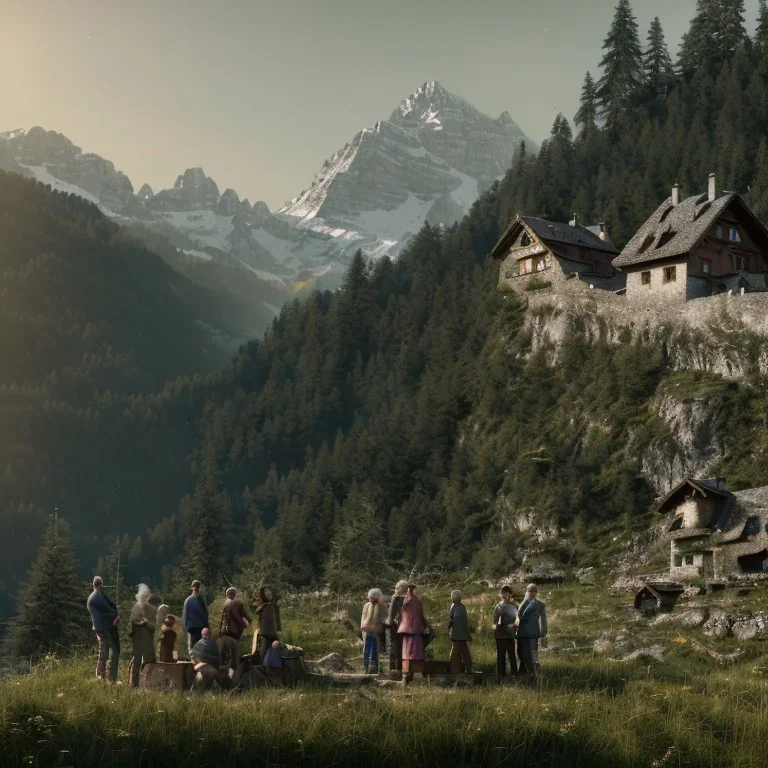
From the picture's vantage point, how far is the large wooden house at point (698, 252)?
2958 inches

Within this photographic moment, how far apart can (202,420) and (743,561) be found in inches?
5246

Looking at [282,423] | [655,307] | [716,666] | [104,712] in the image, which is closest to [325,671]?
[104,712]

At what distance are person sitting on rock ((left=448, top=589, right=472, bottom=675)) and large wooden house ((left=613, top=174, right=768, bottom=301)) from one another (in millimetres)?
51316

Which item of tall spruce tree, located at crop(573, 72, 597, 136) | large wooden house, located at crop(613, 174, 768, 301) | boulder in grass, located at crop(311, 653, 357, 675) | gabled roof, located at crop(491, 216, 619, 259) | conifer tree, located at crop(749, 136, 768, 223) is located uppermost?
tall spruce tree, located at crop(573, 72, 597, 136)

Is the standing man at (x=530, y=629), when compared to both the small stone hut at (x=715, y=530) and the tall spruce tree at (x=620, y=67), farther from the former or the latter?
the tall spruce tree at (x=620, y=67)

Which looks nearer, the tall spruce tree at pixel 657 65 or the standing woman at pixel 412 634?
the standing woman at pixel 412 634

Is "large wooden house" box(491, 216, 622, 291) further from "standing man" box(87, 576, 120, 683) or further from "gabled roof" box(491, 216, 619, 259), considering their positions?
"standing man" box(87, 576, 120, 683)

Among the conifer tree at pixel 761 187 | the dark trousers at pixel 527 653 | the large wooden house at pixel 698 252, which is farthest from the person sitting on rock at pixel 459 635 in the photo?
the conifer tree at pixel 761 187

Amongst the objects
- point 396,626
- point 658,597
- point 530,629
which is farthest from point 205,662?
point 658,597

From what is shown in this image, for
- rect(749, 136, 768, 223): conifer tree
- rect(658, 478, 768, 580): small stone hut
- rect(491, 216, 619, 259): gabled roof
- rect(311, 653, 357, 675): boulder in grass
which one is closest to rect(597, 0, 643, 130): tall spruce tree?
rect(749, 136, 768, 223): conifer tree

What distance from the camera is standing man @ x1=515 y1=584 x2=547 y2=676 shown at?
27.5 metres

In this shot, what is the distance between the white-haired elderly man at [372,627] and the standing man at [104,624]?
21.3 ft

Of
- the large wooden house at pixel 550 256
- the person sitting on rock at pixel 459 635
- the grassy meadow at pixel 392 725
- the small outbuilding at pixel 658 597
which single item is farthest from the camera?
the large wooden house at pixel 550 256

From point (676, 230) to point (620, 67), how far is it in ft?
244
